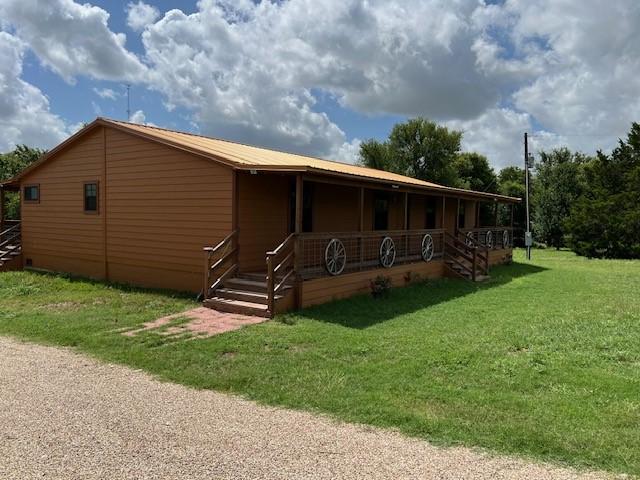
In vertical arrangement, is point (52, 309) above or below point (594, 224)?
below

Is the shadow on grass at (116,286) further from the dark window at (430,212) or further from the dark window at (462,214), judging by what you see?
the dark window at (462,214)

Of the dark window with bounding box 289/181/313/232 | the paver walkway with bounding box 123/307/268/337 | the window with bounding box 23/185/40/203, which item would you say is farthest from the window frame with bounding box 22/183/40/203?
the paver walkway with bounding box 123/307/268/337

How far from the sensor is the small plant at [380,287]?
36.2 ft

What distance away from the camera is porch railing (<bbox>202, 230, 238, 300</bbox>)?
9.80m

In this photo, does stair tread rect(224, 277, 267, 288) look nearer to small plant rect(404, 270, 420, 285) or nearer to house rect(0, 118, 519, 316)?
house rect(0, 118, 519, 316)

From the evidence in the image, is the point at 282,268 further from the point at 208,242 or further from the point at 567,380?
the point at 567,380

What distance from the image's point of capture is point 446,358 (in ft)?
20.2

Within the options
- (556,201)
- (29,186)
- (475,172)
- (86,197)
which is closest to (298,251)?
(86,197)

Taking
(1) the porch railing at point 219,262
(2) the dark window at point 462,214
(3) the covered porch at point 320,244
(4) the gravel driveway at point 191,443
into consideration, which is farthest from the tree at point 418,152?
(4) the gravel driveway at point 191,443

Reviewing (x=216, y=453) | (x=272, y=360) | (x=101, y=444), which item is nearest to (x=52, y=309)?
(x=272, y=360)

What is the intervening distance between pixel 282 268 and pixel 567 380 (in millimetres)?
5365

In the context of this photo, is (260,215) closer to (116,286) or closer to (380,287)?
(380,287)

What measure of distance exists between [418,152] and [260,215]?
3490cm

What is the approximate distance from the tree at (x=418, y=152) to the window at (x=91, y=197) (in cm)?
3222
